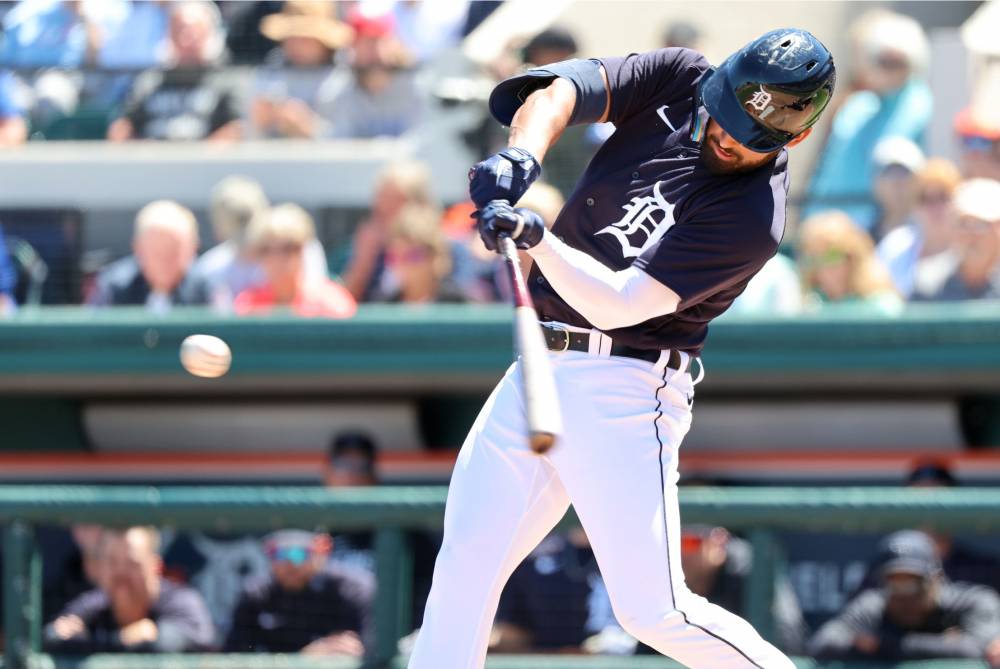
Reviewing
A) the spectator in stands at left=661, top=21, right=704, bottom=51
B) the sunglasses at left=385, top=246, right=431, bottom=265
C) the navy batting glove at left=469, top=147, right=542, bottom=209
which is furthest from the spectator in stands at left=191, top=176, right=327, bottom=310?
the navy batting glove at left=469, top=147, right=542, bottom=209

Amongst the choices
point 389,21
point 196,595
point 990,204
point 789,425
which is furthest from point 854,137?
point 196,595

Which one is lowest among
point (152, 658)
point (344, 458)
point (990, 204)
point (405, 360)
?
point (152, 658)

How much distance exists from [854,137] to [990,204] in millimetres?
1027

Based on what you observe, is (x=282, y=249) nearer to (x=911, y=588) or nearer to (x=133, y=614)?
(x=133, y=614)

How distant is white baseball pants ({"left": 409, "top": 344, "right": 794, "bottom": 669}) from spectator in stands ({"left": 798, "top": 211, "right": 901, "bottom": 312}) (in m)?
2.21

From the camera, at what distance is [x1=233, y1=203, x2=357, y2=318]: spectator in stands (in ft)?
17.7

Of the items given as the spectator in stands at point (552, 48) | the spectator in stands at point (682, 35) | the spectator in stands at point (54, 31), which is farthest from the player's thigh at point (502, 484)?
the spectator in stands at point (54, 31)

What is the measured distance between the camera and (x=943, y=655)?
4574mm

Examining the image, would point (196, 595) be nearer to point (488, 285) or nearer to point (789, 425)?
point (488, 285)

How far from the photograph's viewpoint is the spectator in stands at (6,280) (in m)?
5.69

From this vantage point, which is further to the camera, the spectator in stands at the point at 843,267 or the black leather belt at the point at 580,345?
the spectator in stands at the point at 843,267

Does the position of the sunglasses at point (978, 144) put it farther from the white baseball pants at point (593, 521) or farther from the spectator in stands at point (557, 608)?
the white baseball pants at point (593, 521)

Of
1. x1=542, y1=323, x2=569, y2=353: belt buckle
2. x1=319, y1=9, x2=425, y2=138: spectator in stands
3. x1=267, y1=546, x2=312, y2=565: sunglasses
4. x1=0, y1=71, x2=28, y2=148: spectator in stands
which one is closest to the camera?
x1=542, y1=323, x2=569, y2=353: belt buckle

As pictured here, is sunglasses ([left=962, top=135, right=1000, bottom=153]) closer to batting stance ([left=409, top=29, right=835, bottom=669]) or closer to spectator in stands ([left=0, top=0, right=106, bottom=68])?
batting stance ([left=409, top=29, right=835, bottom=669])
